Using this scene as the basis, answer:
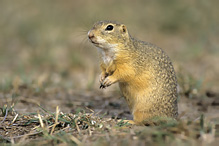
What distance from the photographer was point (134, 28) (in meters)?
11.3

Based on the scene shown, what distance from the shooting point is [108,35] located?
471 centimetres

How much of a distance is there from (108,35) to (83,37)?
691 centimetres

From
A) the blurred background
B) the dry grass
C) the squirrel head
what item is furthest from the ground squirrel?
the blurred background

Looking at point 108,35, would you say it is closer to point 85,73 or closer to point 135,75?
point 135,75

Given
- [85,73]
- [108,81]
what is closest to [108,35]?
[108,81]

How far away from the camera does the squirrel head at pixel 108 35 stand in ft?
15.1

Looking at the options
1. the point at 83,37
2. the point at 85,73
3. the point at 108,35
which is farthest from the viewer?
the point at 83,37

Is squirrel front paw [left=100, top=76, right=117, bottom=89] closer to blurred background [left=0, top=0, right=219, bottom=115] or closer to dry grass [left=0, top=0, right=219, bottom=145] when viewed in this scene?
dry grass [left=0, top=0, right=219, bottom=145]

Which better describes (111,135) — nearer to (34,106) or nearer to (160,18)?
(34,106)

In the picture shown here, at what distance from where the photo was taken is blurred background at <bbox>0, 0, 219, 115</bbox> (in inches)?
306

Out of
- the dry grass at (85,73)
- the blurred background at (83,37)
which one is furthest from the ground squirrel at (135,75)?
the blurred background at (83,37)

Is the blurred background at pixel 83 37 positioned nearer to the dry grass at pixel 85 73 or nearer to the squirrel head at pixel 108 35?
the dry grass at pixel 85 73

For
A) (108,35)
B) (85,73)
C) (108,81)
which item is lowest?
(108,81)

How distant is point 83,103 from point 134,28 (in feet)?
18.4
